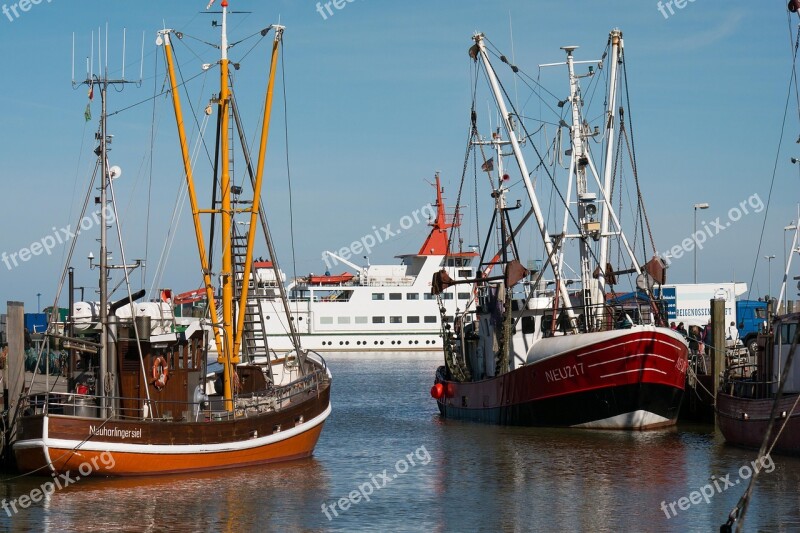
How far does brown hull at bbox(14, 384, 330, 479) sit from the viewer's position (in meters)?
23.7

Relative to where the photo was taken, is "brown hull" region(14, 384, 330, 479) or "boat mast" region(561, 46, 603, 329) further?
"boat mast" region(561, 46, 603, 329)

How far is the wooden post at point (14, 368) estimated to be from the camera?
2527 cm

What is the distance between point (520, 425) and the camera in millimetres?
36906

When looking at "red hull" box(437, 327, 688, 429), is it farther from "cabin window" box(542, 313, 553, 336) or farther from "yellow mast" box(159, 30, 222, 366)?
→ "yellow mast" box(159, 30, 222, 366)

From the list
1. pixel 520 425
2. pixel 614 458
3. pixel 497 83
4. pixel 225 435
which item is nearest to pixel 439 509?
pixel 225 435

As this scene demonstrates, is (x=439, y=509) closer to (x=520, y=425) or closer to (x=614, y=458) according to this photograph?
(x=614, y=458)

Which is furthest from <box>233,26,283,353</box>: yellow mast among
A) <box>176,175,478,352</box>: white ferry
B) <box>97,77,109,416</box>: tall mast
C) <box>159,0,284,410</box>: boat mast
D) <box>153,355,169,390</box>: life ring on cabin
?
<box>176,175,478,352</box>: white ferry

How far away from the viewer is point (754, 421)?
1137 inches

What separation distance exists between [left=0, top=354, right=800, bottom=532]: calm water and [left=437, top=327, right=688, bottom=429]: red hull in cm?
71

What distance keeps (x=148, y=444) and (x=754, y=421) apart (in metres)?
14.6

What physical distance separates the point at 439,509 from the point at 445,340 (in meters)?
22.1

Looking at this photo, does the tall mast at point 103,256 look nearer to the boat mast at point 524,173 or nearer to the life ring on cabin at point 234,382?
the life ring on cabin at point 234,382

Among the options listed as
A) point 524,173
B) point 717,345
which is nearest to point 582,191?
point 524,173

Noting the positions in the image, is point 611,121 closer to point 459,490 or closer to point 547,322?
point 547,322
